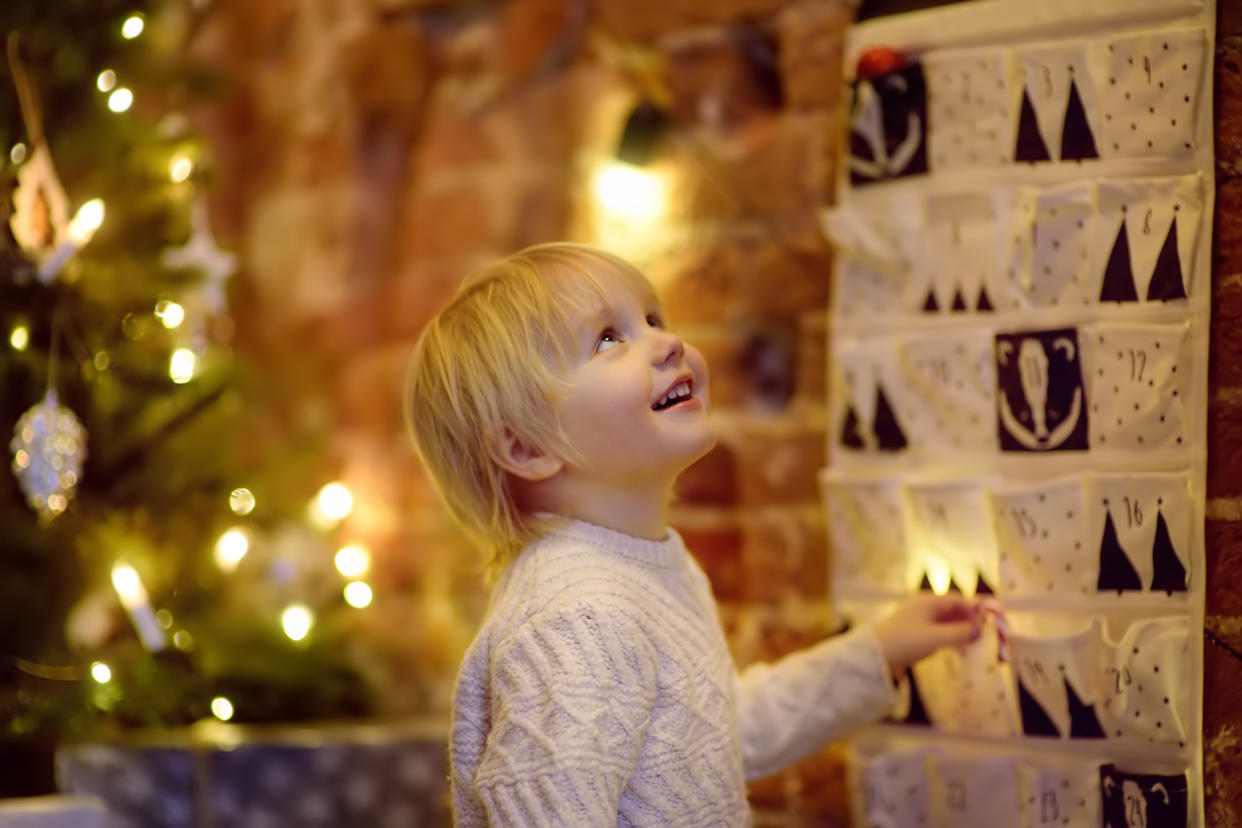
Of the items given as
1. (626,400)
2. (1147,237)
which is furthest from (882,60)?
(626,400)

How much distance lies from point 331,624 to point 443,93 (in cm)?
82

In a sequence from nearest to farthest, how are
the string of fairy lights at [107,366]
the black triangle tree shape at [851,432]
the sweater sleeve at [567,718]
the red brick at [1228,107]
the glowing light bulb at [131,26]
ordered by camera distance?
1. the sweater sleeve at [567,718]
2. the red brick at [1228,107]
3. the black triangle tree shape at [851,432]
4. the string of fairy lights at [107,366]
5. the glowing light bulb at [131,26]

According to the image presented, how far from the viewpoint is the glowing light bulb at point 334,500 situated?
1.83 m

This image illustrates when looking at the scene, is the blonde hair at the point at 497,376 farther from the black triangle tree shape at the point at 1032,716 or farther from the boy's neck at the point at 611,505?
the black triangle tree shape at the point at 1032,716

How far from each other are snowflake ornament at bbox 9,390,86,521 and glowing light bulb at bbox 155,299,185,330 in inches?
7.3

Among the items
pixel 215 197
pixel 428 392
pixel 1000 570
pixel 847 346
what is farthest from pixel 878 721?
pixel 215 197

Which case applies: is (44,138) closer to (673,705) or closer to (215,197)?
(215,197)

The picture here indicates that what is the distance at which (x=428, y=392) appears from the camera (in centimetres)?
120

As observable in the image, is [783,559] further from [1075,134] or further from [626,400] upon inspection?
[1075,134]

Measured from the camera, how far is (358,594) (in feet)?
5.51

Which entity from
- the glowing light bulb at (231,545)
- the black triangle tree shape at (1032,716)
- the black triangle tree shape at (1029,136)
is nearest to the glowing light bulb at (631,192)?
the black triangle tree shape at (1029,136)

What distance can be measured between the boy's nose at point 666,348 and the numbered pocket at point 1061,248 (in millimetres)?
337

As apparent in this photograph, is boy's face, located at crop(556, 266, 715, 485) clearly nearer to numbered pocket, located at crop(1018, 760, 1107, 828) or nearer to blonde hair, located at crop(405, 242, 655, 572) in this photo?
blonde hair, located at crop(405, 242, 655, 572)

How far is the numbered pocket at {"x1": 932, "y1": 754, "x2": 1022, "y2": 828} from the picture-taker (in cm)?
123
